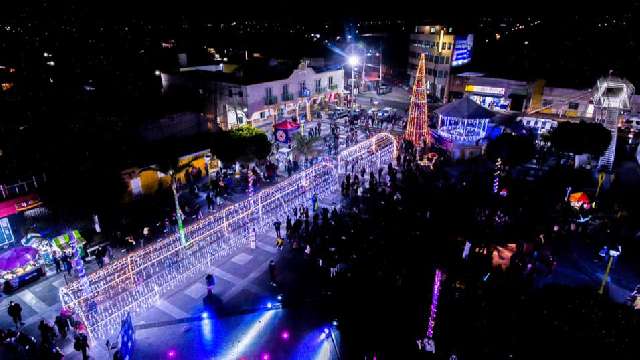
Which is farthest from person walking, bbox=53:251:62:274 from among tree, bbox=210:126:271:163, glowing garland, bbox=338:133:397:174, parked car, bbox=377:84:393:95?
parked car, bbox=377:84:393:95

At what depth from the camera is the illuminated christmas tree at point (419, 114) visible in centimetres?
2905

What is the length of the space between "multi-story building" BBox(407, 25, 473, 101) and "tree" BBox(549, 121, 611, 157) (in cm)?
2699

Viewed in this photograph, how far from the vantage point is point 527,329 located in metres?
11.2

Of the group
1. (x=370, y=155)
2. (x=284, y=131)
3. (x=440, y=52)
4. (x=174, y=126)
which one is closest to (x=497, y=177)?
(x=370, y=155)

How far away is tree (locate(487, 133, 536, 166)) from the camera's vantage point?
25.1m

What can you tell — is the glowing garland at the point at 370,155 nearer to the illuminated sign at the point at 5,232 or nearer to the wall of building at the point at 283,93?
the wall of building at the point at 283,93

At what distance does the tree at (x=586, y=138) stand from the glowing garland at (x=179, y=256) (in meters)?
11.6

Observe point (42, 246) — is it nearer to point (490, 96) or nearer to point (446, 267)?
point (446, 267)

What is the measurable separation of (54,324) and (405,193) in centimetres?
1675

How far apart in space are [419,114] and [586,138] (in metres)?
10.5

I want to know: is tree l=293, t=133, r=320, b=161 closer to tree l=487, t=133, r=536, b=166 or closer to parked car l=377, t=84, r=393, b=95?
tree l=487, t=133, r=536, b=166

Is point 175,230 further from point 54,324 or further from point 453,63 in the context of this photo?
point 453,63

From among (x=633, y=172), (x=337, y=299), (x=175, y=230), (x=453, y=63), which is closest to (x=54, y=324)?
(x=175, y=230)

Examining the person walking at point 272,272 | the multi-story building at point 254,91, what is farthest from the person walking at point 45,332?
the multi-story building at point 254,91
